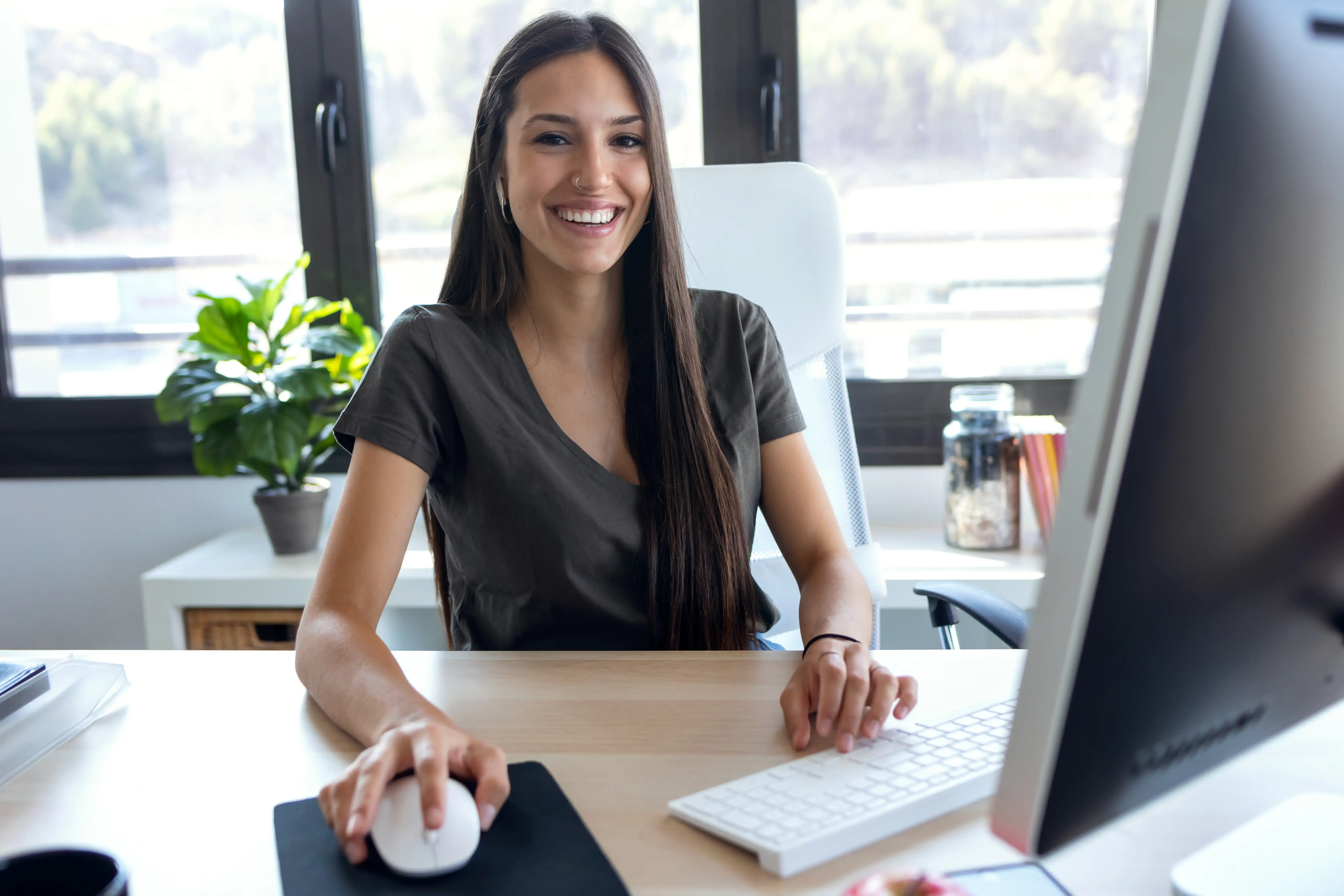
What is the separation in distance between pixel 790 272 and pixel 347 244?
1309 millimetres

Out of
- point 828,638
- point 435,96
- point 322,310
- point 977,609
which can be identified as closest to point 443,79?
point 435,96

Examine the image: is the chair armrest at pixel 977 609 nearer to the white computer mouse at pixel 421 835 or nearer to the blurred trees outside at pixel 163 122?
the white computer mouse at pixel 421 835

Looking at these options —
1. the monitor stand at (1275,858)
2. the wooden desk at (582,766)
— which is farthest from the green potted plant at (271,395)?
the monitor stand at (1275,858)

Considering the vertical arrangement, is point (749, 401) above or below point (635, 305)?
below

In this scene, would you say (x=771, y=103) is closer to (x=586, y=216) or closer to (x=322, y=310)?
(x=322, y=310)

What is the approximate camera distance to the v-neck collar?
3.76 ft

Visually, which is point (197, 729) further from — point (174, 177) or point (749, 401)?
point (174, 177)

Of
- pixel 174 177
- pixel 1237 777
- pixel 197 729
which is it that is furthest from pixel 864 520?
pixel 174 177

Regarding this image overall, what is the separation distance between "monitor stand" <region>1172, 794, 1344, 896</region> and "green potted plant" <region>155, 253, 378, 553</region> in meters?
1.66

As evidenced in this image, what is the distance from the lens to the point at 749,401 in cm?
124

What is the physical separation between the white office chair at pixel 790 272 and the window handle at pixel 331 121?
1.19 m

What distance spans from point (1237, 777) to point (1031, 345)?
1.70 m

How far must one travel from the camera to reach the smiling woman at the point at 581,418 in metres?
1.11

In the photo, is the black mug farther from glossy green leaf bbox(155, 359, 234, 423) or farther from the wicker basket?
glossy green leaf bbox(155, 359, 234, 423)
